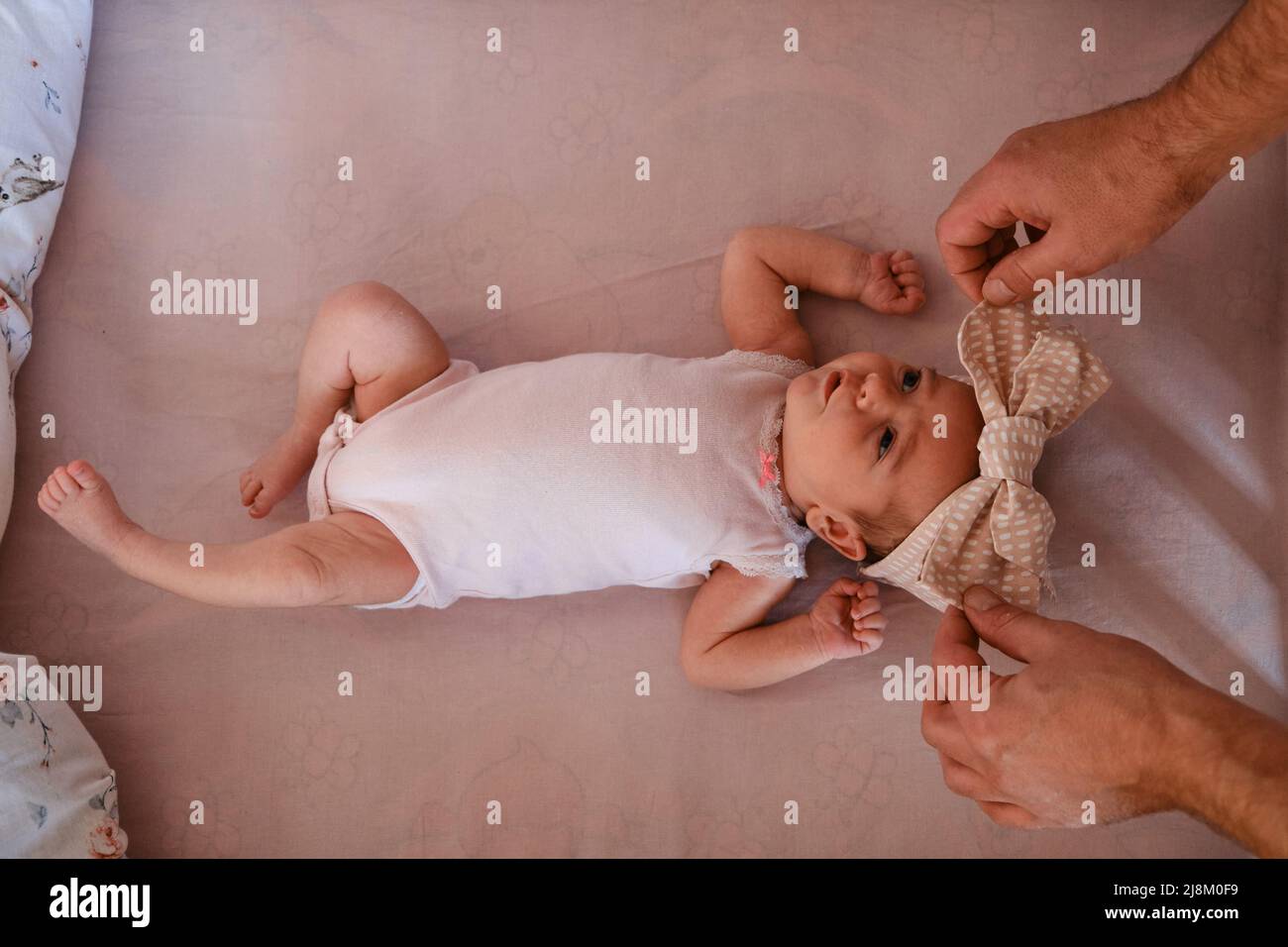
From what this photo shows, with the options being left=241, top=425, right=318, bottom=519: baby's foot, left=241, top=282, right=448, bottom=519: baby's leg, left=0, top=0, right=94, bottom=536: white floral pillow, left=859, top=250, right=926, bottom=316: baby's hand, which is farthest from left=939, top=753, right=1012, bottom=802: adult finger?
left=0, top=0, right=94, bottom=536: white floral pillow

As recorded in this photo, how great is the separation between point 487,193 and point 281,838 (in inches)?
44.9

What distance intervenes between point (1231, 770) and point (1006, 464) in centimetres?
48

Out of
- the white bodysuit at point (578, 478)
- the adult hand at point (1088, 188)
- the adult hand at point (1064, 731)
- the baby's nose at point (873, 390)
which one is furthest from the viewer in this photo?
the white bodysuit at point (578, 478)

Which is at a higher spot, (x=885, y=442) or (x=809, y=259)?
(x=809, y=259)

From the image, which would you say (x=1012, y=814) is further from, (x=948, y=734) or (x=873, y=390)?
(x=873, y=390)

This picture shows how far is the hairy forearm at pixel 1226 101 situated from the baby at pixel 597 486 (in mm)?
344

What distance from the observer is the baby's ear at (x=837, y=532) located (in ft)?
4.79

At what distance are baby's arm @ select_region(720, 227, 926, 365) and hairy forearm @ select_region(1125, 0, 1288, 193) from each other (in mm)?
459

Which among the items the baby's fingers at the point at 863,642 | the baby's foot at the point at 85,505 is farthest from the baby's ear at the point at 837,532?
the baby's foot at the point at 85,505

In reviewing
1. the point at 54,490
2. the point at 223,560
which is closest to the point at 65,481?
the point at 54,490

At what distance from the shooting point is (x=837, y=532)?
4.86 feet

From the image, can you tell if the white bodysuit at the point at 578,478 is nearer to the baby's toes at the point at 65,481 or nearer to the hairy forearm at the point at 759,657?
the hairy forearm at the point at 759,657

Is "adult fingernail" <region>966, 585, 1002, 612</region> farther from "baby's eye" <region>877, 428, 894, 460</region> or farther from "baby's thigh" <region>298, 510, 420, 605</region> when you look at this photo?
"baby's thigh" <region>298, 510, 420, 605</region>
